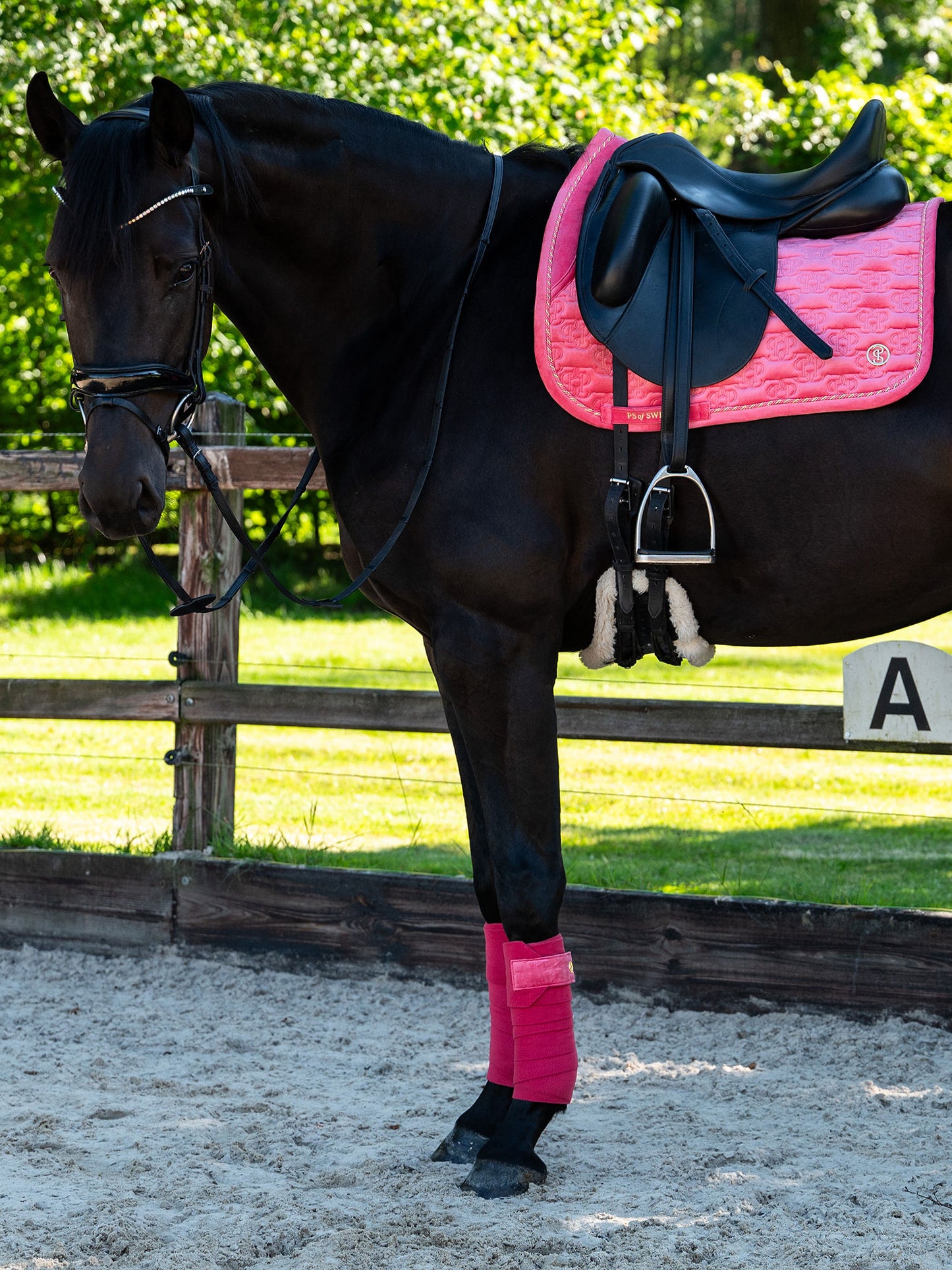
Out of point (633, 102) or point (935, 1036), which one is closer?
point (935, 1036)

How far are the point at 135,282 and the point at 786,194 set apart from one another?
1320 millimetres

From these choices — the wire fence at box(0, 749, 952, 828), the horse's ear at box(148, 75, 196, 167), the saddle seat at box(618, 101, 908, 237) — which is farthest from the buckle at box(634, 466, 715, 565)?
the wire fence at box(0, 749, 952, 828)

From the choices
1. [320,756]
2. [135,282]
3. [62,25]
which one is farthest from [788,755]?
[62,25]

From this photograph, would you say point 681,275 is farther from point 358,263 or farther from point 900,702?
point 900,702

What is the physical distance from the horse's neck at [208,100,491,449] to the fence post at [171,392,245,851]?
1738 millimetres

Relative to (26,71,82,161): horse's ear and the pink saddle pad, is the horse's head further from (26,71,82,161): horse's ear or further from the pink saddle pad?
the pink saddle pad

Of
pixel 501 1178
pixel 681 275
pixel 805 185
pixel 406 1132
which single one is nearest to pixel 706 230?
pixel 681 275

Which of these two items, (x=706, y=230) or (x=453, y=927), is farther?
(x=453, y=927)

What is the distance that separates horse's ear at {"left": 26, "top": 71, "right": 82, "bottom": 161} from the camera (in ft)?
7.85

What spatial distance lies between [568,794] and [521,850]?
415 centimetres

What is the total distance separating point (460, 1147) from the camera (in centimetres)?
281

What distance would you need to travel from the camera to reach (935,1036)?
343 centimetres

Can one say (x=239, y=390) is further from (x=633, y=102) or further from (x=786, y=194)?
(x=786, y=194)

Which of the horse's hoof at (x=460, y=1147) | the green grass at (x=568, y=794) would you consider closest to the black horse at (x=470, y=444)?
the horse's hoof at (x=460, y=1147)
